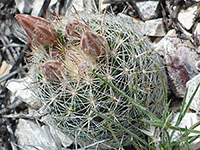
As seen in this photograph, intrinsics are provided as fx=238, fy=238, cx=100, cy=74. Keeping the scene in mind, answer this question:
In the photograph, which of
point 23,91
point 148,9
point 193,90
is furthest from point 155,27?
point 23,91

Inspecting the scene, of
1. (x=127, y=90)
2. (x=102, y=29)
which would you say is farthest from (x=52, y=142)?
(x=102, y=29)

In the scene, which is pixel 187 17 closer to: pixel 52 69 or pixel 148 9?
pixel 148 9

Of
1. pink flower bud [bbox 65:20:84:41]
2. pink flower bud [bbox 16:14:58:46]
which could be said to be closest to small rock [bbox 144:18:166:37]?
pink flower bud [bbox 65:20:84:41]

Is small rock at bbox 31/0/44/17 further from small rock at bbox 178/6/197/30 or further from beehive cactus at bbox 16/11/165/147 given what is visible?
small rock at bbox 178/6/197/30

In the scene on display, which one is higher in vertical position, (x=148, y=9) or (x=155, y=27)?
(x=148, y=9)

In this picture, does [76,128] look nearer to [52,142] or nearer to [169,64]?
[52,142]

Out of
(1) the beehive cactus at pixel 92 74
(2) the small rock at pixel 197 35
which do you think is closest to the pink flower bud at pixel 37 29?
(1) the beehive cactus at pixel 92 74
